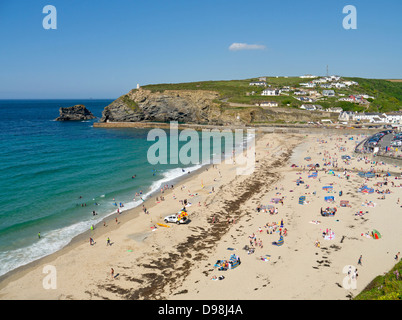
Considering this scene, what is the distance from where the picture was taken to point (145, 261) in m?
19.9

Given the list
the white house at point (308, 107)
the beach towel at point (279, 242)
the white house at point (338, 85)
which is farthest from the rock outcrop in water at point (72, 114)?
the white house at point (338, 85)

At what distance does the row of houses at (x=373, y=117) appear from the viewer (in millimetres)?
84156

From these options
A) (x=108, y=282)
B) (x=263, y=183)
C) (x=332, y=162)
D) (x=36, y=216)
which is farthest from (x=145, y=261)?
(x=332, y=162)

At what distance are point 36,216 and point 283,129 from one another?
69.9 m

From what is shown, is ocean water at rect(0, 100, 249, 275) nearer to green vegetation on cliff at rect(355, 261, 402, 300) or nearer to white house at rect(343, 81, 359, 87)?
green vegetation on cliff at rect(355, 261, 402, 300)

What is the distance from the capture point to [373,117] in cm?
8688

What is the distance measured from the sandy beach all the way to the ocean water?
244 centimetres

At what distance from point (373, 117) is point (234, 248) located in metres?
86.2

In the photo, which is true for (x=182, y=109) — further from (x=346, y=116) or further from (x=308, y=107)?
(x=346, y=116)

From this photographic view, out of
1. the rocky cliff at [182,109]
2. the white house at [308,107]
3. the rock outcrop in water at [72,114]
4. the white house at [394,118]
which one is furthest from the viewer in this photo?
the rock outcrop in water at [72,114]

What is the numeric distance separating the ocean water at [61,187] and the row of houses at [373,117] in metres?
54.0

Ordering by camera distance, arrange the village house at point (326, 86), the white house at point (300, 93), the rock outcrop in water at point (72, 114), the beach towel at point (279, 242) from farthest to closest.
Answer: the village house at point (326, 86), the white house at point (300, 93), the rock outcrop in water at point (72, 114), the beach towel at point (279, 242)

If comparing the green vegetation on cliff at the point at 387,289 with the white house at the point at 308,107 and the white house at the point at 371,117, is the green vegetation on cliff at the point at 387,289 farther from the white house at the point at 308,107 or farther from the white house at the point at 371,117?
the white house at the point at 308,107

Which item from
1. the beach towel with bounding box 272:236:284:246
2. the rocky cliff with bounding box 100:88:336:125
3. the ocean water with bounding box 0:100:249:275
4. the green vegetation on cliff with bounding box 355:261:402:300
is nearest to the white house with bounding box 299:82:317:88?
the rocky cliff with bounding box 100:88:336:125
